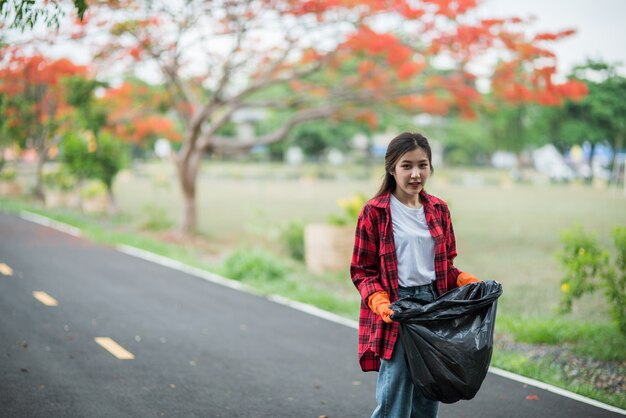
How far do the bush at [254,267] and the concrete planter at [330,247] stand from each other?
40.3 inches

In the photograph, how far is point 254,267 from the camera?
37.8 ft

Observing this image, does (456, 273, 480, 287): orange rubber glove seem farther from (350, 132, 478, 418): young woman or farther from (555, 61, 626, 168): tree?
(555, 61, 626, 168): tree

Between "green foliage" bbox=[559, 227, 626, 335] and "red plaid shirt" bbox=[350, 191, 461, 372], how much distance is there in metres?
3.87

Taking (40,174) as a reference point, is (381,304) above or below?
above

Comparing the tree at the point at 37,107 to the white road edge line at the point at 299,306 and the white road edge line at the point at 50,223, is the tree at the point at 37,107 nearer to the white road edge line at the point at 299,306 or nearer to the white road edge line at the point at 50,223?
the white road edge line at the point at 50,223

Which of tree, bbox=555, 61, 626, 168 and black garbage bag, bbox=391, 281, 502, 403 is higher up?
tree, bbox=555, 61, 626, 168

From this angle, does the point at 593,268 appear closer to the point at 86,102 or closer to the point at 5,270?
the point at 5,270

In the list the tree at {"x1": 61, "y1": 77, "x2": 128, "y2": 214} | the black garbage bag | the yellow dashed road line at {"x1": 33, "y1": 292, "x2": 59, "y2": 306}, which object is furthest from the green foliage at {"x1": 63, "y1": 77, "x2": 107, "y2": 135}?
the black garbage bag

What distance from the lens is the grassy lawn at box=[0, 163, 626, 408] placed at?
7352 mm

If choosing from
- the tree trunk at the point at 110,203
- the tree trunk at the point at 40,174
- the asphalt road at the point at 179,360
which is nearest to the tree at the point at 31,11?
the asphalt road at the point at 179,360

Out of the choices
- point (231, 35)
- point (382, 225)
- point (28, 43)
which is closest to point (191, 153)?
point (231, 35)

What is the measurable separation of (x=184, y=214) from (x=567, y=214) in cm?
1273

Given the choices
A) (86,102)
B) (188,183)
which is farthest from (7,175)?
(188,183)

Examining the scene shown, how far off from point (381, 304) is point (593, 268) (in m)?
4.56
